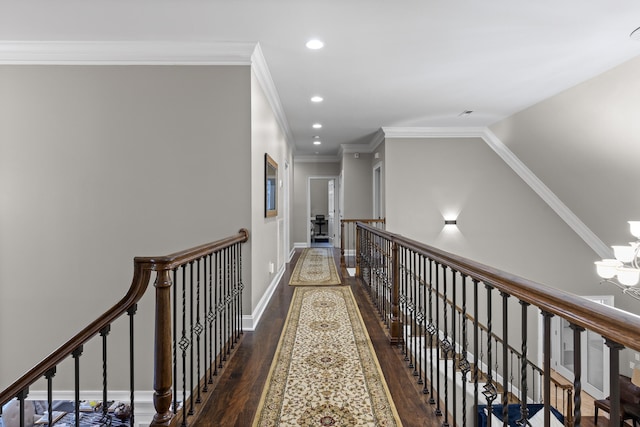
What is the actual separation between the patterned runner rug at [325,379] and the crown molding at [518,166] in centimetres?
411

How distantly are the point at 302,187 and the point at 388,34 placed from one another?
6963mm

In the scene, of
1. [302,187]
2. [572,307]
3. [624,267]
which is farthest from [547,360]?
[302,187]

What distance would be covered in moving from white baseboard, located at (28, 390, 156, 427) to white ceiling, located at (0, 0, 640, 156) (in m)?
3.13

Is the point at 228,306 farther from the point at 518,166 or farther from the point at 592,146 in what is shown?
the point at 518,166

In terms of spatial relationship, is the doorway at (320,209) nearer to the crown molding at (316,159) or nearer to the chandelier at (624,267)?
the crown molding at (316,159)

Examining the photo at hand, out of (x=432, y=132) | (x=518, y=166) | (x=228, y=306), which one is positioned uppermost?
(x=432, y=132)

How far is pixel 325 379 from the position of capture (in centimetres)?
234

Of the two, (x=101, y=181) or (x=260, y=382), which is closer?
(x=260, y=382)

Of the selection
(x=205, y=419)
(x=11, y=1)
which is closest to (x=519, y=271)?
(x=205, y=419)

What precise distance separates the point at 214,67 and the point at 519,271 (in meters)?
6.02

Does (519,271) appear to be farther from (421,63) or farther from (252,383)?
(252,383)

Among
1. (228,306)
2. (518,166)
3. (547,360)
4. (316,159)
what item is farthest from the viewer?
(316,159)

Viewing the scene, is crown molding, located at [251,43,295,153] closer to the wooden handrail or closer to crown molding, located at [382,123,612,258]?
crown molding, located at [382,123,612,258]

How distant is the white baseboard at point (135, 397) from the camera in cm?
316
